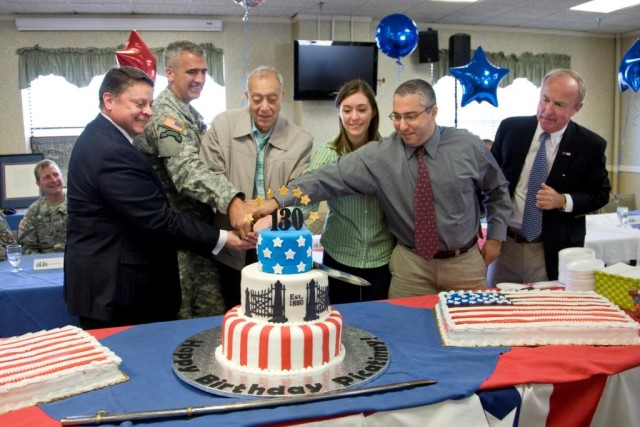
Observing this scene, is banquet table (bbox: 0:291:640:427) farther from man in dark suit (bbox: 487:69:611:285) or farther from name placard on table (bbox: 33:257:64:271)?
name placard on table (bbox: 33:257:64:271)

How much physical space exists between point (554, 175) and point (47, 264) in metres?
3.02

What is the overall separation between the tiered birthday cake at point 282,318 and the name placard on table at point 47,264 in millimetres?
2204

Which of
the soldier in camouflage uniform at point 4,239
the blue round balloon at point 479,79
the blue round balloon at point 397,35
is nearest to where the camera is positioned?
the soldier in camouflage uniform at point 4,239

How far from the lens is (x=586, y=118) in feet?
32.2

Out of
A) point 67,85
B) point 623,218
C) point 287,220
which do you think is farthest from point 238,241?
point 67,85

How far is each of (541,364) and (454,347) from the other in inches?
10.8

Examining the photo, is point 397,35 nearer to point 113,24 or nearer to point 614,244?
point 614,244

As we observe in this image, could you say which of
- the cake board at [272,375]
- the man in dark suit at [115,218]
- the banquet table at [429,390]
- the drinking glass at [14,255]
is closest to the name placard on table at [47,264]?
the drinking glass at [14,255]

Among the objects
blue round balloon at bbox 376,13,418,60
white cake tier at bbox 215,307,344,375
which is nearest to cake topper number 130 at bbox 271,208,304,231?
white cake tier at bbox 215,307,344,375

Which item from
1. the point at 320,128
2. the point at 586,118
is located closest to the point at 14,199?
the point at 320,128

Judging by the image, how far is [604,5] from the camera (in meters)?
7.66

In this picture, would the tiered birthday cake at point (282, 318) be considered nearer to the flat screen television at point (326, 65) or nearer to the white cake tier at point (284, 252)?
the white cake tier at point (284, 252)

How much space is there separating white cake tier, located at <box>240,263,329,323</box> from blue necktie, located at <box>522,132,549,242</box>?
1.48 meters

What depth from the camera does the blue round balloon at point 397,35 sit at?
5.46 m
